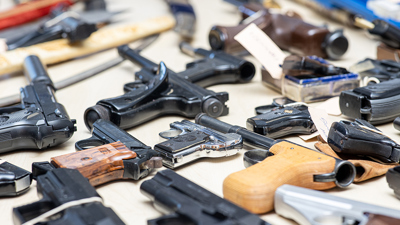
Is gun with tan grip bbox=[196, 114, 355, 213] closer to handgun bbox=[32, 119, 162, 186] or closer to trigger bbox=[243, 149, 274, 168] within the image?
trigger bbox=[243, 149, 274, 168]

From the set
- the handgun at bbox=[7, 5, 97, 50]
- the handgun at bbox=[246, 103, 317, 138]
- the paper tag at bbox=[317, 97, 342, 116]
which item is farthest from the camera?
the handgun at bbox=[7, 5, 97, 50]

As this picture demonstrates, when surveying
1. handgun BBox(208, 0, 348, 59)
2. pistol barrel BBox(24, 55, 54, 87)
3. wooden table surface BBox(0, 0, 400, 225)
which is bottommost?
wooden table surface BBox(0, 0, 400, 225)

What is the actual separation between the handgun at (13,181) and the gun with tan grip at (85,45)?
0.85 meters

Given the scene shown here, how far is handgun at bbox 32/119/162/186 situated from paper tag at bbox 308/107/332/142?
13.5 inches

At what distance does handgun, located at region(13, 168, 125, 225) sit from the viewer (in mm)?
645

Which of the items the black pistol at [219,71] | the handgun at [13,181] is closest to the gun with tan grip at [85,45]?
the black pistol at [219,71]

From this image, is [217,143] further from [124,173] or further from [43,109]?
[43,109]

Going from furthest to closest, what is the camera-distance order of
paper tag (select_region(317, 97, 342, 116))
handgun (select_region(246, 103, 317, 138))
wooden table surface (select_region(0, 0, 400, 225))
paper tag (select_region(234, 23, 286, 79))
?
paper tag (select_region(234, 23, 286, 79)) < paper tag (select_region(317, 97, 342, 116)) < handgun (select_region(246, 103, 317, 138)) < wooden table surface (select_region(0, 0, 400, 225))

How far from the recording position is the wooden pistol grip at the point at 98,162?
0.81 metres

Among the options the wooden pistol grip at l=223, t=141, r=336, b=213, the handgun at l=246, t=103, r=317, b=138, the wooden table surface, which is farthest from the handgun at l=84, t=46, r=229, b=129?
the wooden pistol grip at l=223, t=141, r=336, b=213

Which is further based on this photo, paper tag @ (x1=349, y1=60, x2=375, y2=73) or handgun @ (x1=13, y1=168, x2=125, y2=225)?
paper tag @ (x1=349, y1=60, x2=375, y2=73)

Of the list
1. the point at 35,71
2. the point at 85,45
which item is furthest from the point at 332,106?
the point at 85,45

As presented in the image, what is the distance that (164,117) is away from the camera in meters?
1.21

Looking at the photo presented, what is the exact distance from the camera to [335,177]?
0.78 m
